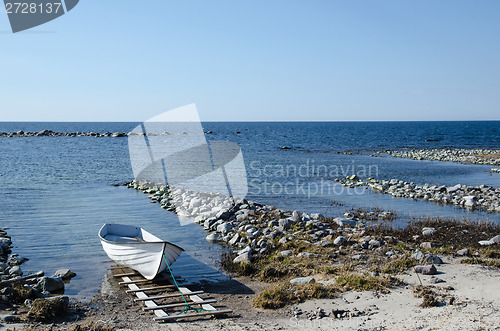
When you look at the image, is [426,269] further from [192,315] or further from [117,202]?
[117,202]

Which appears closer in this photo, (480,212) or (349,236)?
(349,236)

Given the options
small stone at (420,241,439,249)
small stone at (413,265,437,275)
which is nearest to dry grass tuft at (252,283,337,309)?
small stone at (413,265,437,275)

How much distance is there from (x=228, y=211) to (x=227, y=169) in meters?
23.3

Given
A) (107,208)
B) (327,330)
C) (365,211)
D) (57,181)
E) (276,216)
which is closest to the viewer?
(327,330)

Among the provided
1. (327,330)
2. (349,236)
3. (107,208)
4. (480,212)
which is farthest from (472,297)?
(107,208)

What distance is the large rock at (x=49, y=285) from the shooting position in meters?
10.6

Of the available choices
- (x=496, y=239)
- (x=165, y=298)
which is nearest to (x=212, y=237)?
(x=165, y=298)

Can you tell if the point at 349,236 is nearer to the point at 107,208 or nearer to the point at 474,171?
the point at 107,208

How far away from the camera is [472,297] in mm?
9164

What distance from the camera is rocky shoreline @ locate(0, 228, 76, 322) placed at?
8.66 m

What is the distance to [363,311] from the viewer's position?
8.83 meters

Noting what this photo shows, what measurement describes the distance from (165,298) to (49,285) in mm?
3060

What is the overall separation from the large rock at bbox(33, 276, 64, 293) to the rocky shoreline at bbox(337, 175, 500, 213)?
61.6 feet

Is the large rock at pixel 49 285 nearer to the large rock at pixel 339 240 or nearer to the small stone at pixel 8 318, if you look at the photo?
the small stone at pixel 8 318
